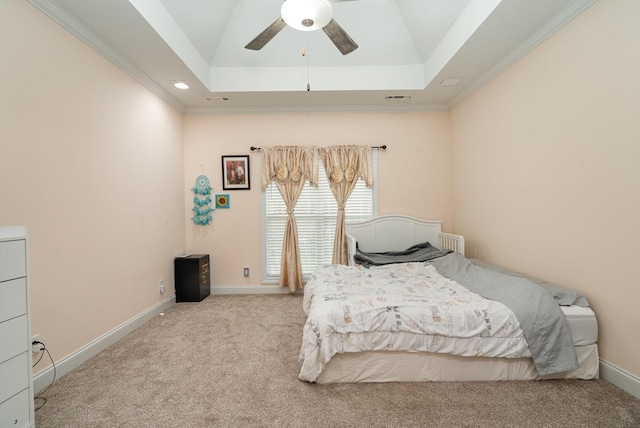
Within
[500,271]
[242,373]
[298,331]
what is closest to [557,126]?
[500,271]

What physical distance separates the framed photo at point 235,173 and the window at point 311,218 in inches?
13.5

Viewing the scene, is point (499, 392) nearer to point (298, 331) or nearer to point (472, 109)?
point (298, 331)

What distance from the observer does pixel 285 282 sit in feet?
13.4

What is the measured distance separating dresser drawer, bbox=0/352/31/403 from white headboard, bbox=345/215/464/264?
317 cm

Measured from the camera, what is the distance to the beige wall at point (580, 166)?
1817mm

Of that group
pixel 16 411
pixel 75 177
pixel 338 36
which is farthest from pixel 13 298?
pixel 338 36

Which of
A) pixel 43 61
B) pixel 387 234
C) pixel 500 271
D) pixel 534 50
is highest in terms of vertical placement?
pixel 534 50

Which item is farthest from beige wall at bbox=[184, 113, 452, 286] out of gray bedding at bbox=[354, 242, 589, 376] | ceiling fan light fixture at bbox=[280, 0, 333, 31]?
ceiling fan light fixture at bbox=[280, 0, 333, 31]

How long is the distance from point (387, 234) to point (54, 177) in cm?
349

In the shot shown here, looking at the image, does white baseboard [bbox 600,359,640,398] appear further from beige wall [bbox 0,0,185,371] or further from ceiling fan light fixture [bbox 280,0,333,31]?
beige wall [bbox 0,0,185,371]

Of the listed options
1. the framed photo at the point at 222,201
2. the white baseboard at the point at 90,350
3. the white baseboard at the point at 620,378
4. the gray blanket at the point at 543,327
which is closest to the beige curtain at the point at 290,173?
the framed photo at the point at 222,201

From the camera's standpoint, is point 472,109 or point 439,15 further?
point 472,109

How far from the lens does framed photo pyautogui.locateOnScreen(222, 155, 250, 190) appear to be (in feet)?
13.5

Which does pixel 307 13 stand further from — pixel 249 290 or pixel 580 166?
pixel 249 290
